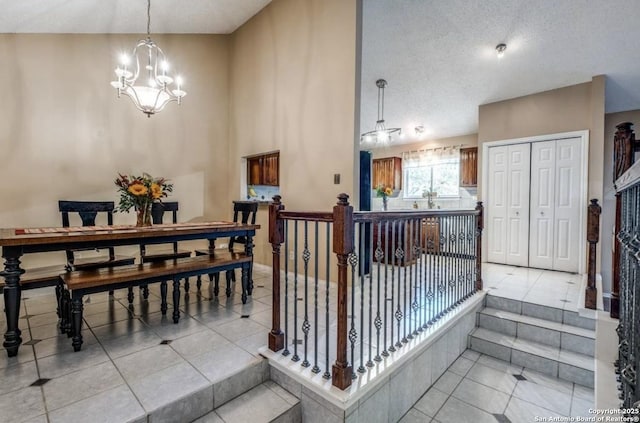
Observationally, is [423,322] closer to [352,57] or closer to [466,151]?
[352,57]

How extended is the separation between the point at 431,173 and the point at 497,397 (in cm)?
610

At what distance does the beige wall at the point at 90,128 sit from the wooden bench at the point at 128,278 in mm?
2136

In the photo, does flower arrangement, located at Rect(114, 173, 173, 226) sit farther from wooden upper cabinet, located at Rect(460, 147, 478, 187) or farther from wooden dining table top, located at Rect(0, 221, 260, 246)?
wooden upper cabinet, located at Rect(460, 147, 478, 187)

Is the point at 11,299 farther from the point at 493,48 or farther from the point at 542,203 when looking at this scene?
the point at 542,203

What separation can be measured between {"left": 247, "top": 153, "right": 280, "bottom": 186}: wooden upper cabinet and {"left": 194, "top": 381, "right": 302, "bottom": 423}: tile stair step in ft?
10.7

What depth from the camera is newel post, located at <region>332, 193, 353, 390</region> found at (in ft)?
5.41

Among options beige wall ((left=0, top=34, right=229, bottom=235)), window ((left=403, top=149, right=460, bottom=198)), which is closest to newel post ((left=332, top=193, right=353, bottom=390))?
beige wall ((left=0, top=34, right=229, bottom=235))

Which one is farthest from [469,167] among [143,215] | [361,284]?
[143,215]

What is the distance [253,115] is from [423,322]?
399cm

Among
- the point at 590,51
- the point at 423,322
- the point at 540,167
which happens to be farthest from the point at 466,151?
the point at 423,322

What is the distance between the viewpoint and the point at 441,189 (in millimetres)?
7531

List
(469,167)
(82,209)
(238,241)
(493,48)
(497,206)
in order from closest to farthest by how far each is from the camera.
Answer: (82,209) < (493,48) < (238,241) < (497,206) < (469,167)

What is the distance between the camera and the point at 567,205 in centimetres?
452

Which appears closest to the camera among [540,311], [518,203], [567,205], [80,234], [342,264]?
[342,264]
